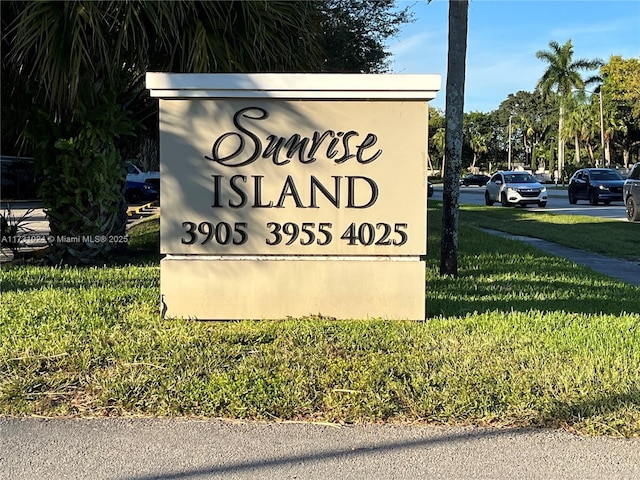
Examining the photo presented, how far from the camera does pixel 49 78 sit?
715 centimetres

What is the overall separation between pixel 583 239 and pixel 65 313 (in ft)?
35.1

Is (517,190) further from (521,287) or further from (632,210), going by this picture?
(521,287)

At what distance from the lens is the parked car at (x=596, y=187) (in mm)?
26297

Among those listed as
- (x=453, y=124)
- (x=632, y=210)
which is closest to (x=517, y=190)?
(x=632, y=210)

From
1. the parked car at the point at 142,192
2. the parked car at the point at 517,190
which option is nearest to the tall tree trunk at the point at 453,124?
the parked car at the point at 142,192

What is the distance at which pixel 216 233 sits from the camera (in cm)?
558

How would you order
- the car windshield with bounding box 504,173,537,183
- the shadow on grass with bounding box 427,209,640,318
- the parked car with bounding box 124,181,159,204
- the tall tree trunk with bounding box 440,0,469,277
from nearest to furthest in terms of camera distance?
the shadow on grass with bounding box 427,209,640,318 < the tall tree trunk with bounding box 440,0,469,277 < the parked car with bounding box 124,181,159,204 < the car windshield with bounding box 504,173,537,183

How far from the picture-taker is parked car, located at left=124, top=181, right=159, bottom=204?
2472 cm

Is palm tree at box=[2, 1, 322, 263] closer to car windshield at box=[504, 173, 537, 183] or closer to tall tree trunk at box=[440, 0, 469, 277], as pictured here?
tall tree trunk at box=[440, 0, 469, 277]

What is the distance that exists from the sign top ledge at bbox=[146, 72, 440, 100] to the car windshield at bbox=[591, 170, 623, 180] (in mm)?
24318

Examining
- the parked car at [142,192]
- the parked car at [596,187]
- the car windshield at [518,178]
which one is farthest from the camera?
the car windshield at [518,178]

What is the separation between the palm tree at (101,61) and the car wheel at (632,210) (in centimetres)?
1222

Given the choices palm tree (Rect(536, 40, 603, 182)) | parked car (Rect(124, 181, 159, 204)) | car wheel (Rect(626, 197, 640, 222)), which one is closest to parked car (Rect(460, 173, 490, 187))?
palm tree (Rect(536, 40, 603, 182))

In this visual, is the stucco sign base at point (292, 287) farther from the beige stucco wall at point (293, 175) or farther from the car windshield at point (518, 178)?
the car windshield at point (518, 178)
